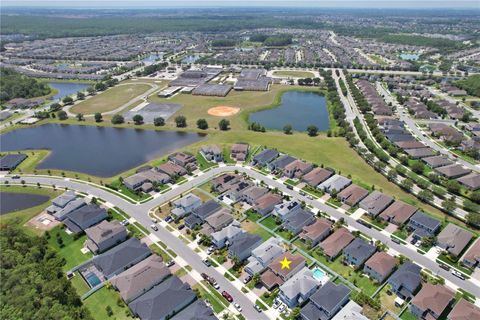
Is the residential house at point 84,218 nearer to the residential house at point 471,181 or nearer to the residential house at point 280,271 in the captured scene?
the residential house at point 280,271

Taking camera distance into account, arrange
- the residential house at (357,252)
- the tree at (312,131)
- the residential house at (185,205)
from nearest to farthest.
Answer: the residential house at (357,252) < the residential house at (185,205) < the tree at (312,131)

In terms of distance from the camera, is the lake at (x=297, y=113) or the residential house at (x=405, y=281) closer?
the residential house at (x=405, y=281)

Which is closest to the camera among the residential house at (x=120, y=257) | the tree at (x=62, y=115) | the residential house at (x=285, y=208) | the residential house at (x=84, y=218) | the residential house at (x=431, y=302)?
the residential house at (x=431, y=302)

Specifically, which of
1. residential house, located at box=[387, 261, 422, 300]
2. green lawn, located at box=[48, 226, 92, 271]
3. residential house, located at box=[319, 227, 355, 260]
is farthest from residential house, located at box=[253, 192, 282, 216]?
green lawn, located at box=[48, 226, 92, 271]

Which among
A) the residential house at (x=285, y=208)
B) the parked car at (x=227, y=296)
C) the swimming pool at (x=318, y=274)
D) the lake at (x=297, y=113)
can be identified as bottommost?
the lake at (x=297, y=113)

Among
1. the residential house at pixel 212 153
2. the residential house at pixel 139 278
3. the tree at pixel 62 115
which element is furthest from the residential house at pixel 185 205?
the tree at pixel 62 115

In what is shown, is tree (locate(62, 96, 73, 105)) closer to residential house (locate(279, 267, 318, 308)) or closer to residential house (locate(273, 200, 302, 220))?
residential house (locate(273, 200, 302, 220))
